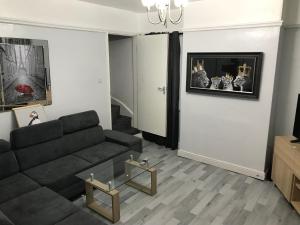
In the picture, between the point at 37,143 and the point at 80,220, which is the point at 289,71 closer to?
the point at 80,220

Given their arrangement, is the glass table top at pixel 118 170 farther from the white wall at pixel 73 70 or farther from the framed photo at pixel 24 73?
the framed photo at pixel 24 73

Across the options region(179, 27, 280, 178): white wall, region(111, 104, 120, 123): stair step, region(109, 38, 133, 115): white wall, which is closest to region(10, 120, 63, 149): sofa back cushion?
region(111, 104, 120, 123): stair step

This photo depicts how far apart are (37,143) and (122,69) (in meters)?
2.64

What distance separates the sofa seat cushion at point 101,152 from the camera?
321cm

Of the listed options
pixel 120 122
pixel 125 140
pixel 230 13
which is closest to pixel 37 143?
pixel 125 140

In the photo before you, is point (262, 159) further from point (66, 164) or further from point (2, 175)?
point (2, 175)

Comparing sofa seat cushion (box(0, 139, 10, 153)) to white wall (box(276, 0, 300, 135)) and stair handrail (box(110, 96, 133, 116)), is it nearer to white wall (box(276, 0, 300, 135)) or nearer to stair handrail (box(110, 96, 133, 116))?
stair handrail (box(110, 96, 133, 116))

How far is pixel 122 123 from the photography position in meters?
4.94

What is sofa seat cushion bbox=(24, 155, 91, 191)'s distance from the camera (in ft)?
8.71

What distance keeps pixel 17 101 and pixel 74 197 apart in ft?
4.72

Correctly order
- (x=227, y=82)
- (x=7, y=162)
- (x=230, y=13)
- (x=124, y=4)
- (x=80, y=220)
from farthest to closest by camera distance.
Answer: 1. (x=124, y=4)
2. (x=227, y=82)
3. (x=230, y=13)
4. (x=7, y=162)
5. (x=80, y=220)

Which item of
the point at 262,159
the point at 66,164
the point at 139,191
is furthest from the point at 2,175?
the point at 262,159

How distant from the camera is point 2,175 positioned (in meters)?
2.65

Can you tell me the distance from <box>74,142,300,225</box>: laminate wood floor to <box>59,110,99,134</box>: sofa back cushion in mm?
1041
